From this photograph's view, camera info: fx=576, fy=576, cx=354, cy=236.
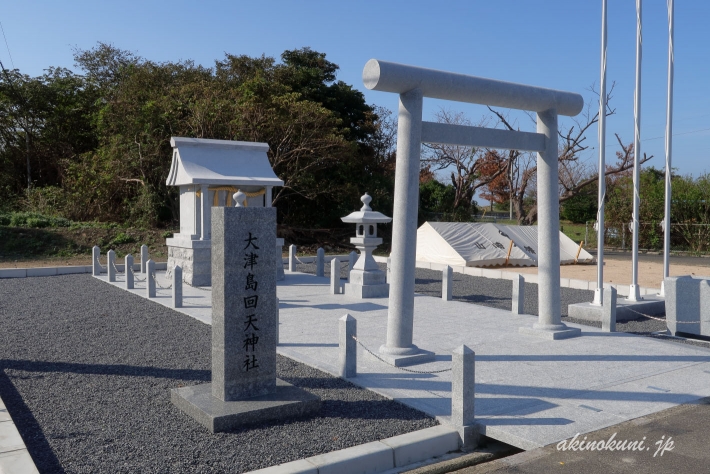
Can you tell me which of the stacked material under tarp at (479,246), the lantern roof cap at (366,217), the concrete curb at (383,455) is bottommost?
the concrete curb at (383,455)

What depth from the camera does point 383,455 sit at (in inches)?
164

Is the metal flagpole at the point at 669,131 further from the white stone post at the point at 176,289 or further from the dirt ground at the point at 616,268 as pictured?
the white stone post at the point at 176,289

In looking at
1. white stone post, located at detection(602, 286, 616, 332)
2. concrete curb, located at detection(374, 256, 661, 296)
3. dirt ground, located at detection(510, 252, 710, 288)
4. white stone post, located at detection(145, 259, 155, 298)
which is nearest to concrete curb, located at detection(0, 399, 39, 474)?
white stone post, located at detection(145, 259, 155, 298)

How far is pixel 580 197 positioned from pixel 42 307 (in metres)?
32.3

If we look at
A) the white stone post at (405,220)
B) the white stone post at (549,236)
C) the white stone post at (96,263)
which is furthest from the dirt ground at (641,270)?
the white stone post at (96,263)

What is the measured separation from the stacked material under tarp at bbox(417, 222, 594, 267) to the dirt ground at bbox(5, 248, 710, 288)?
51cm

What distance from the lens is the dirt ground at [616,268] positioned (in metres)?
14.7

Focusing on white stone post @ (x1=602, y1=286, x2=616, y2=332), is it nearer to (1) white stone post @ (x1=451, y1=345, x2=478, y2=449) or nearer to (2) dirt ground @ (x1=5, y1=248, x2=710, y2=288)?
(1) white stone post @ (x1=451, y1=345, x2=478, y2=449)

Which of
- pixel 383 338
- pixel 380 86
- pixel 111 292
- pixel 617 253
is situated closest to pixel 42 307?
pixel 111 292

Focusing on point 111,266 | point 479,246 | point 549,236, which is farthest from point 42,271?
point 549,236

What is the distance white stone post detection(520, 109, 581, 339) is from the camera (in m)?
7.95

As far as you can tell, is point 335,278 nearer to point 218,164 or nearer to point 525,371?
point 218,164

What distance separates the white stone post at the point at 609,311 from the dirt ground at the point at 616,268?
543 centimetres

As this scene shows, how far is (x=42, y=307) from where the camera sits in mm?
10180
